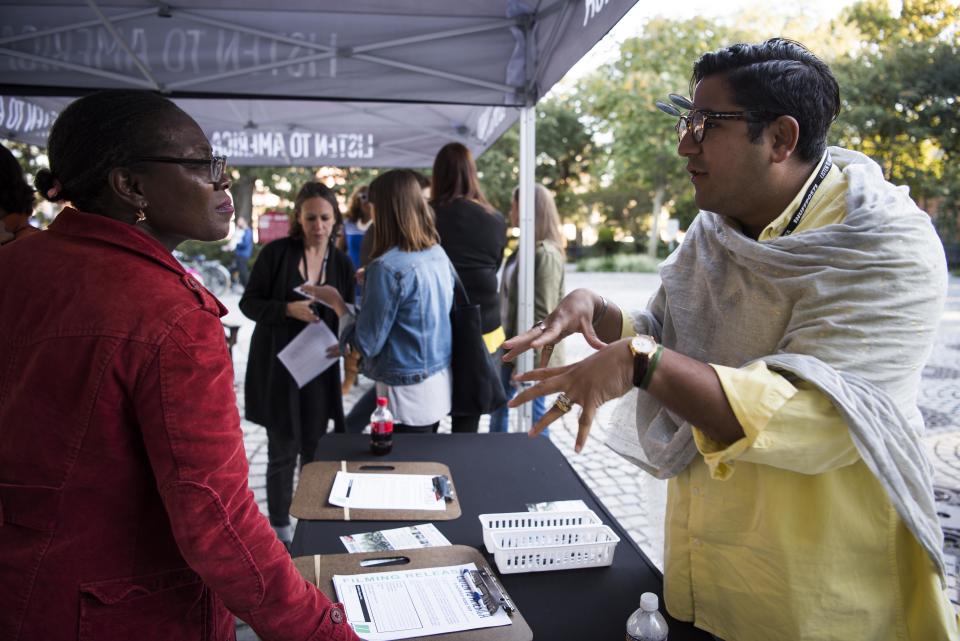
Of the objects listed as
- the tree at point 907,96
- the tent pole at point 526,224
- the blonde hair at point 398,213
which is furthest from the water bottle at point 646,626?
the tree at point 907,96

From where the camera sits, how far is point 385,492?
1967mm

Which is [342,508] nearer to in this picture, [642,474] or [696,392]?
[696,392]

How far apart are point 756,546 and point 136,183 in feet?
4.37

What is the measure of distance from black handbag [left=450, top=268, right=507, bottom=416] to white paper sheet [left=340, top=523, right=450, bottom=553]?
4.66 feet

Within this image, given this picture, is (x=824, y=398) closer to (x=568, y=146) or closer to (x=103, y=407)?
(x=103, y=407)

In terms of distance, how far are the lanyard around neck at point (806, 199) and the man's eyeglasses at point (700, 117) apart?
0.53 feet

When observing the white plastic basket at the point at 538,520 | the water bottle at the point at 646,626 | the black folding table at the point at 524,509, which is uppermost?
the water bottle at the point at 646,626

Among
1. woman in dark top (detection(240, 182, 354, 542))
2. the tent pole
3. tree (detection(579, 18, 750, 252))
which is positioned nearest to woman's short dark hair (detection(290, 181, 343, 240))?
woman in dark top (detection(240, 182, 354, 542))

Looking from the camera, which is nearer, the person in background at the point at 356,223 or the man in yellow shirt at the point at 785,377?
the man in yellow shirt at the point at 785,377

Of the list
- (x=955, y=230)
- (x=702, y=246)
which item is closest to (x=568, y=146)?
(x=955, y=230)

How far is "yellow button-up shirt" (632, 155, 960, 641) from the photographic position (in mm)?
998

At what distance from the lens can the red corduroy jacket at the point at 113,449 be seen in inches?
38.9

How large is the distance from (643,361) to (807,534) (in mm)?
495

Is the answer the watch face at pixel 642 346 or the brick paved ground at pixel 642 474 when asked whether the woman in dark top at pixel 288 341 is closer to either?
the brick paved ground at pixel 642 474
